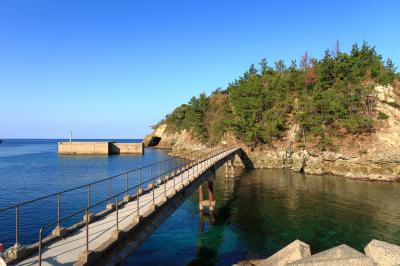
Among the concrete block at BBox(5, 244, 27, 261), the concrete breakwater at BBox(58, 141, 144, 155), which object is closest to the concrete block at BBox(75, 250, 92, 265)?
the concrete block at BBox(5, 244, 27, 261)

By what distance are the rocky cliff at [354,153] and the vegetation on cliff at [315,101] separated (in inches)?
64.0

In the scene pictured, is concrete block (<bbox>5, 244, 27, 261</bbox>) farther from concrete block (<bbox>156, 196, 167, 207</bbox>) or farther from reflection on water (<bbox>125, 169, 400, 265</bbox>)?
reflection on water (<bbox>125, 169, 400, 265</bbox>)

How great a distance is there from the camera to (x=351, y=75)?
68500 millimetres

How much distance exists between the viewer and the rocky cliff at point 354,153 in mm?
52906

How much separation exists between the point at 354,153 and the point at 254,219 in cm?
3614

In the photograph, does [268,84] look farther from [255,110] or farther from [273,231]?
[273,231]

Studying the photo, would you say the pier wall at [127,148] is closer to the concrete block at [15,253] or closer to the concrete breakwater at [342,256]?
the concrete breakwater at [342,256]

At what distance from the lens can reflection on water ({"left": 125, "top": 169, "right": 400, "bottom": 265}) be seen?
21.9 m

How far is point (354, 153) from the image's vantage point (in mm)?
56969

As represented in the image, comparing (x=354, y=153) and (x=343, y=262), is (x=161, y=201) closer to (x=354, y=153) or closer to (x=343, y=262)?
(x=343, y=262)

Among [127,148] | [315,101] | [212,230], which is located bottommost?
[212,230]

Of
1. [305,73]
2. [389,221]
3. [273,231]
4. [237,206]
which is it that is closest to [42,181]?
[237,206]

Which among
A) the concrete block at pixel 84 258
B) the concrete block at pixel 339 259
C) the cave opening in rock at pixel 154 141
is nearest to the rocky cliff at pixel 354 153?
the concrete block at pixel 339 259

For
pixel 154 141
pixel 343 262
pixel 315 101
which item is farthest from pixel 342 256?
pixel 154 141
